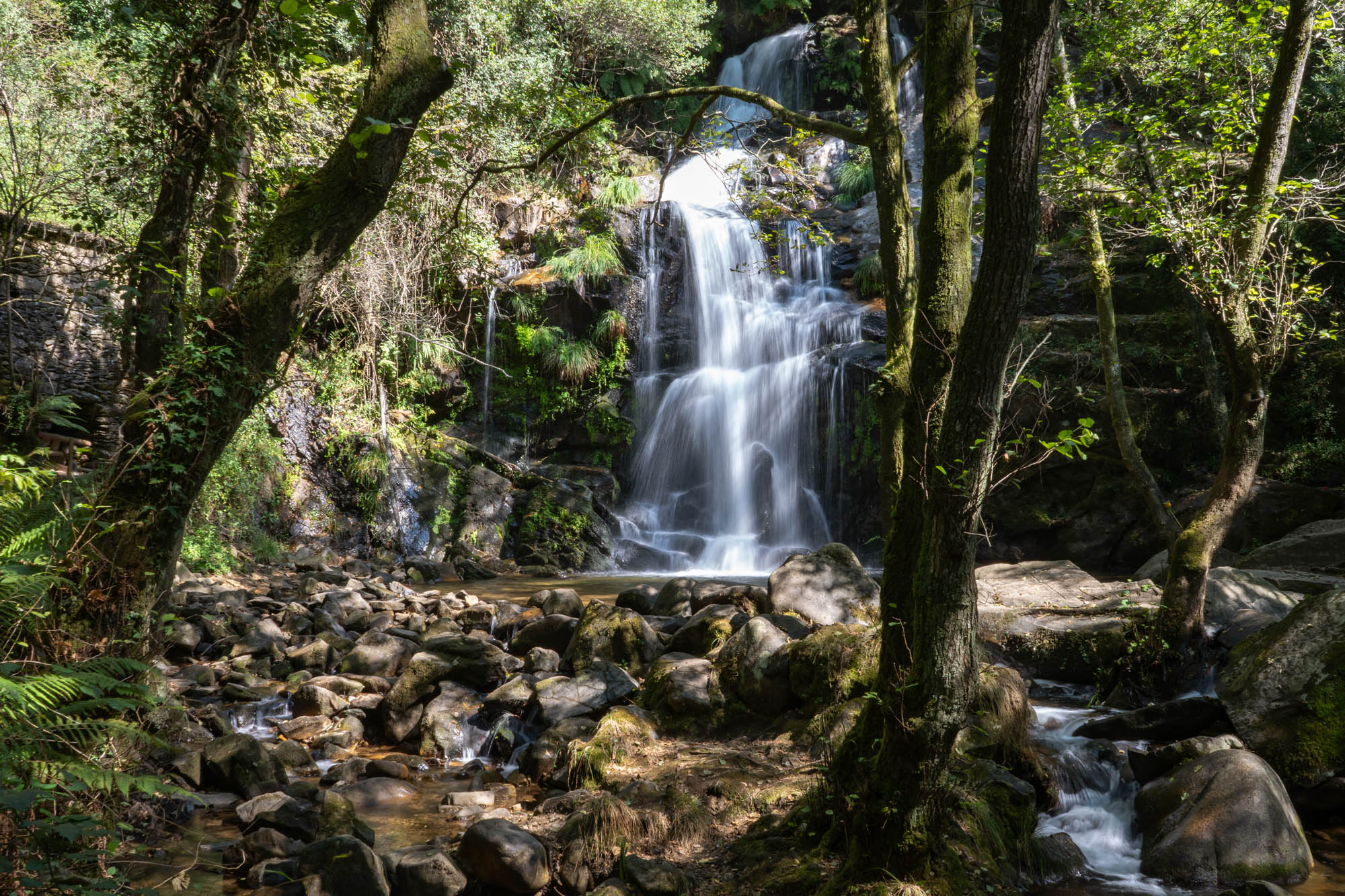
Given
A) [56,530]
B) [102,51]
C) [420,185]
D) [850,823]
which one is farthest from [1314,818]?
[420,185]

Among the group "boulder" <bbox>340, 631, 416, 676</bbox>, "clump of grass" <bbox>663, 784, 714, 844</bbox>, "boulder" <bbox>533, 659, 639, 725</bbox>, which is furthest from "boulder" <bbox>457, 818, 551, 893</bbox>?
"boulder" <bbox>340, 631, 416, 676</bbox>

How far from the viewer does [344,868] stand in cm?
357

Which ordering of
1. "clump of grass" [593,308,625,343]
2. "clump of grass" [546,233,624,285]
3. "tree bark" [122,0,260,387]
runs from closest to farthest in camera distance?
1. "tree bark" [122,0,260,387]
2. "clump of grass" [546,233,624,285]
3. "clump of grass" [593,308,625,343]

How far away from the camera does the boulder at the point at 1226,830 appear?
3896 millimetres

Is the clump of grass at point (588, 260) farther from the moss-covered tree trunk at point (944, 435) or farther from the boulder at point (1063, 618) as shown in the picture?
the moss-covered tree trunk at point (944, 435)

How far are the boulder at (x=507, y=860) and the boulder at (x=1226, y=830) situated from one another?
3.17 meters

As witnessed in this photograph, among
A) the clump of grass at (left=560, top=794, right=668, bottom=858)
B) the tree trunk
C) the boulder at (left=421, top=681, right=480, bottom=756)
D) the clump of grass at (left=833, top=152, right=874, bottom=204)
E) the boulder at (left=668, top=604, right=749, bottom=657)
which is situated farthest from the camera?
the clump of grass at (left=833, top=152, right=874, bottom=204)

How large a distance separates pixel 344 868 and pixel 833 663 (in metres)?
2.98

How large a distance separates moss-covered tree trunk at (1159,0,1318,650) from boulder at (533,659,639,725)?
14.6ft


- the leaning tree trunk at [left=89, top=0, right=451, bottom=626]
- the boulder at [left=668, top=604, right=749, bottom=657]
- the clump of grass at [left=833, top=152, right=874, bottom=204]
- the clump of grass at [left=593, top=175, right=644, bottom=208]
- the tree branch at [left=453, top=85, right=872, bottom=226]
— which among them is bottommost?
the boulder at [left=668, top=604, right=749, bottom=657]

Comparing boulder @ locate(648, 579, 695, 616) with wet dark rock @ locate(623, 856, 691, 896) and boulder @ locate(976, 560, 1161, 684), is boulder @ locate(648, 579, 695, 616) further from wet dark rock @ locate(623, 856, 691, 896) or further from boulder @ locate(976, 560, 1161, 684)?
wet dark rock @ locate(623, 856, 691, 896)

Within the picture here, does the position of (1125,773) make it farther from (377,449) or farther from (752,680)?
(377,449)

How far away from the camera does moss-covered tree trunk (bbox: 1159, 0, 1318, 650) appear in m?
5.37

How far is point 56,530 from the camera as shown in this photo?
139 inches
